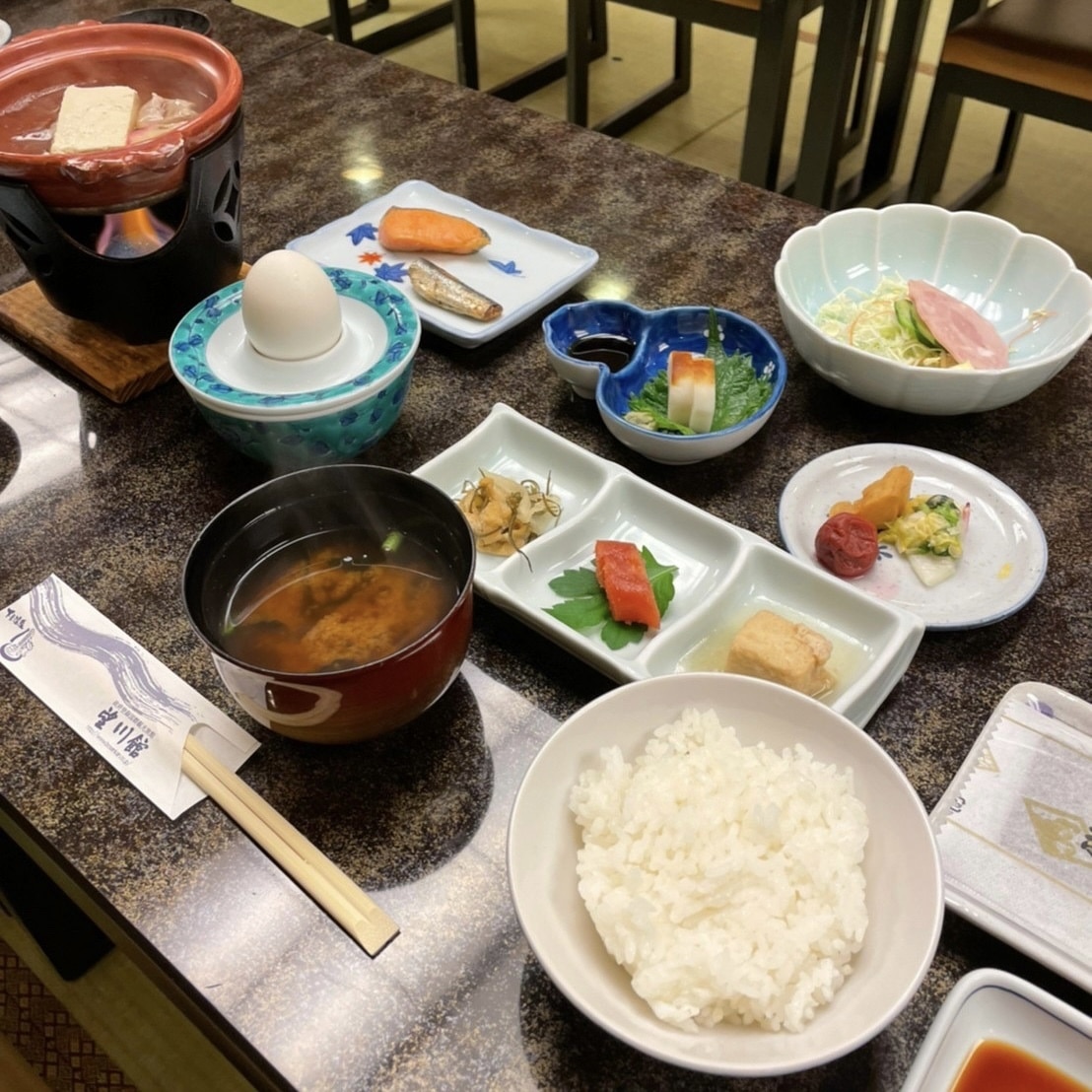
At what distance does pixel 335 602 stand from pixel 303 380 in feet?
1.16

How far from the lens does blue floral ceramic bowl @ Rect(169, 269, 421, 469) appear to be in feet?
3.82

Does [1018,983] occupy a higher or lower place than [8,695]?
higher

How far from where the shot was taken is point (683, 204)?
179cm

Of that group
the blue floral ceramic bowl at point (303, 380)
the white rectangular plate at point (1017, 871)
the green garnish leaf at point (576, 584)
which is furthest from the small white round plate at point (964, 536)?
the blue floral ceramic bowl at point (303, 380)

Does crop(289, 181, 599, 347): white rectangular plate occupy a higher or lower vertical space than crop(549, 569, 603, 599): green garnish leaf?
higher

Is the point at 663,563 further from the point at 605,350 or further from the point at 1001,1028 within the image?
the point at 1001,1028

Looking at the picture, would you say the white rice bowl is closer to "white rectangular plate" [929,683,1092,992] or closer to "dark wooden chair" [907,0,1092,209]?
"white rectangular plate" [929,683,1092,992]

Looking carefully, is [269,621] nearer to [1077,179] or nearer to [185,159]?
[185,159]

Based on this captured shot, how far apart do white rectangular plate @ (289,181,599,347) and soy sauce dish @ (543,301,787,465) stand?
0.13 meters

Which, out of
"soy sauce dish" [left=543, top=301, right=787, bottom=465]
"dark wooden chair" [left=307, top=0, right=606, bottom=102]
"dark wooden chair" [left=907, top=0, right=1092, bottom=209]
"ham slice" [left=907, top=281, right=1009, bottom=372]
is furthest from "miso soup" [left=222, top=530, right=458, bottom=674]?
"dark wooden chair" [left=307, top=0, right=606, bottom=102]

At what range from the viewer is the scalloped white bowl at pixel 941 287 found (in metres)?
1.26

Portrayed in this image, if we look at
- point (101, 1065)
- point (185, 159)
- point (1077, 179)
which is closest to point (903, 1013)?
point (185, 159)

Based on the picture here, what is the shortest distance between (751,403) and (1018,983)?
79 centimetres

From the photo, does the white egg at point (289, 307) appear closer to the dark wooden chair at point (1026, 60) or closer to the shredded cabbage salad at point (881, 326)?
the shredded cabbage salad at point (881, 326)
